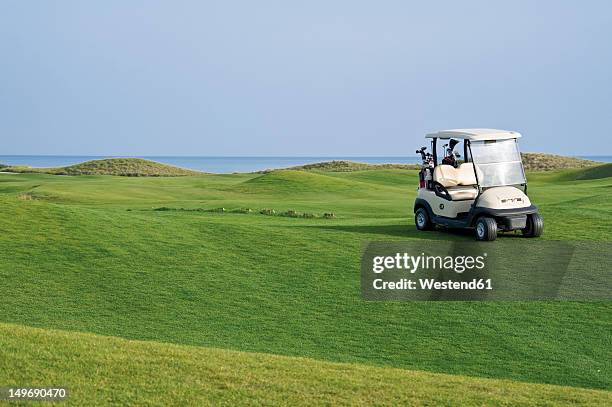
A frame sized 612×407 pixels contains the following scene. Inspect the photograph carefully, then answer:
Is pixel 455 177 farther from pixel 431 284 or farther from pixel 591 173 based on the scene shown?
pixel 591 173

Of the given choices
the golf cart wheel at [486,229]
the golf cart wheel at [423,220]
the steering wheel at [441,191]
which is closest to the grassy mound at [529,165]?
the golf cart wheel at [423,220]

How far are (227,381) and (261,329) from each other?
14.4 ft

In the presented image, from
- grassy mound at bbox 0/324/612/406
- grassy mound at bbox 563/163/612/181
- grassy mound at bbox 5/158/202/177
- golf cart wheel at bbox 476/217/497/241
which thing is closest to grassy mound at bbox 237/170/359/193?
grassy mound at bbox 563/163/612/181

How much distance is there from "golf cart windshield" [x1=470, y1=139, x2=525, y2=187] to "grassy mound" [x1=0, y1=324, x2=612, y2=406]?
8931mm

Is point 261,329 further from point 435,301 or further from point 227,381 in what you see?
point 227,381

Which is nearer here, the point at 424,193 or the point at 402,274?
the point at 402,274

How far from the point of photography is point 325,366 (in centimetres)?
925

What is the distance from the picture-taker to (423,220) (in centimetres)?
1914

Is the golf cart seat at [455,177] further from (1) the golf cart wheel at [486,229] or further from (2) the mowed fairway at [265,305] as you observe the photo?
(1) the golf cart wheel at [486,229]

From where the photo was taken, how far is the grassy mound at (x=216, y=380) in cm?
762

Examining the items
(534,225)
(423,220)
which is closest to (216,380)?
(534,225)

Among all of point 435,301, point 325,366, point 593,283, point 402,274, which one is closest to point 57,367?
point 325,366

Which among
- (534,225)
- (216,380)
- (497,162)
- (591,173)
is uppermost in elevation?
(497,162)

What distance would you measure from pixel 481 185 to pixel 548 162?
6603 cm
